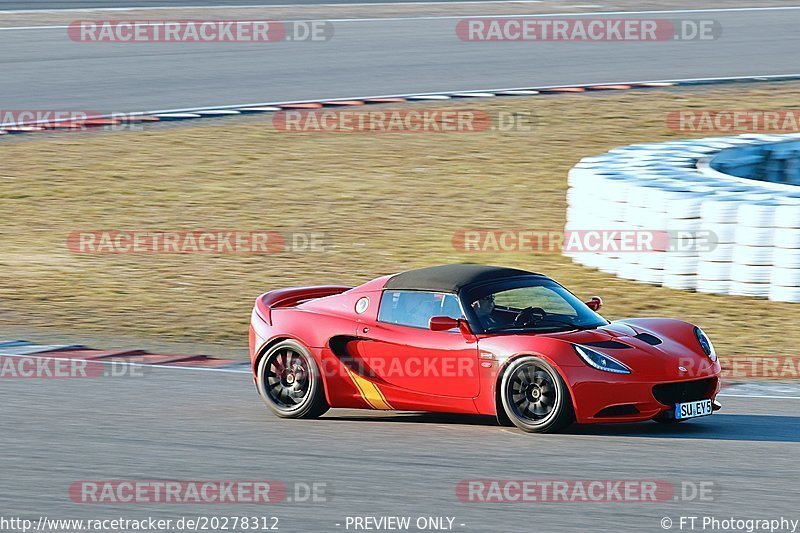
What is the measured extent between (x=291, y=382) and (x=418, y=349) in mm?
968

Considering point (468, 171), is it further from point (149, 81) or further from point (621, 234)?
point (149, 81)

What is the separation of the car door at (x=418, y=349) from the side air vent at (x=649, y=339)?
39.9 inches

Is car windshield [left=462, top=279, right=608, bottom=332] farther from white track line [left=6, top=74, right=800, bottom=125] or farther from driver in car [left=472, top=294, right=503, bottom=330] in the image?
white track line [left=6, top=74, right=800, bottom=125]

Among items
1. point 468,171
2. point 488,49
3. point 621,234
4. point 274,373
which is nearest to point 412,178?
Answer: point 468,171

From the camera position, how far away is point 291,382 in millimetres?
9062

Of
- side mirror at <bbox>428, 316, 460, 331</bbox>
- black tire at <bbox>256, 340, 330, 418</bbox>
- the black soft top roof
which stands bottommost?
black tire at <bbox>256, 340, 330, 418</bbox>

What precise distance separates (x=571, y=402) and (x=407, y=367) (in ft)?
3.69

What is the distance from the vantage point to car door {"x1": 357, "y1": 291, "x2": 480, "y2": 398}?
8.44 meters

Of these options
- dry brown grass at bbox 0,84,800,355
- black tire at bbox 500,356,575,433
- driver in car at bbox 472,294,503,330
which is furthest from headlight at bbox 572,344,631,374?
dry brown grass at bbox 0,84,800,355

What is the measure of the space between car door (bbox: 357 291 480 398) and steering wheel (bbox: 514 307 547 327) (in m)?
0.34

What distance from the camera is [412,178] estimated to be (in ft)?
60.4

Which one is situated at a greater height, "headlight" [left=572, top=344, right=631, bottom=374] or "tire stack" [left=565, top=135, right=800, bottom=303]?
"tire stack" [left=565, top=135, right=800, bottom=303]

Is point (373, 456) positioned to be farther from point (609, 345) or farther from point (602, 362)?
point (609, 345)

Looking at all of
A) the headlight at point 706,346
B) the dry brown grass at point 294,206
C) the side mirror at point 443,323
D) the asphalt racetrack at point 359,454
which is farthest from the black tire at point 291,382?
the dry brown grass at point 294,206
